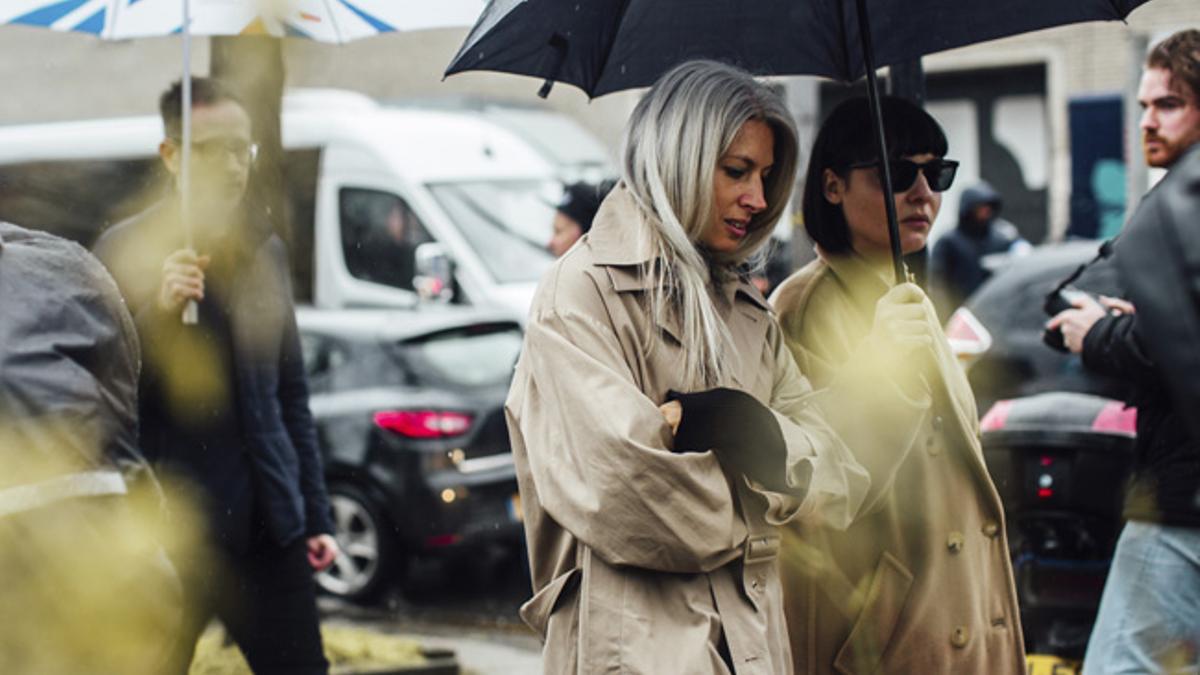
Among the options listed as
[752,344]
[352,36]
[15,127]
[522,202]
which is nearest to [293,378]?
[352,36]

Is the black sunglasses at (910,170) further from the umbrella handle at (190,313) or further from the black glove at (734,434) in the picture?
the umbrella handle at (190,313)

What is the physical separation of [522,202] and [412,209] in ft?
2.61

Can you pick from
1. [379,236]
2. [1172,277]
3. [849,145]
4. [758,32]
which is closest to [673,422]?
[849,145]

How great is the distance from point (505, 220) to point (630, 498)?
30.4ft

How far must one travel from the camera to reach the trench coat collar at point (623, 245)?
3.19 metres

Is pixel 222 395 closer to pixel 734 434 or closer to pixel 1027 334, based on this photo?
pixel 734 434

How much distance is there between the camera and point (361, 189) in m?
12.8

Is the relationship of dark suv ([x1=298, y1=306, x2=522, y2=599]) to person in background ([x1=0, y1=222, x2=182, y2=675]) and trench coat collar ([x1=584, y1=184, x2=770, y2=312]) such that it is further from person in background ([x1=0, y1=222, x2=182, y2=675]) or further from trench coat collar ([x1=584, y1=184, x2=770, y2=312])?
trench coat collar ([x1=584, y1=184, x2=770, y2=312])

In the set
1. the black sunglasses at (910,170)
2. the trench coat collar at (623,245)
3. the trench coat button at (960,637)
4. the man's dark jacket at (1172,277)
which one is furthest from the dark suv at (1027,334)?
the man's dark jacket at (1172,277)

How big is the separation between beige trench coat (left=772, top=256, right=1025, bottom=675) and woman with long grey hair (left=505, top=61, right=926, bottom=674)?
29 centimetres

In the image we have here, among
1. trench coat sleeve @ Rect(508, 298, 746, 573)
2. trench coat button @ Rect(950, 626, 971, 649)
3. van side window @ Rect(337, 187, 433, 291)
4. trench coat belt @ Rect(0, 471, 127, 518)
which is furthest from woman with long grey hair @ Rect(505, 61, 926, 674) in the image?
van side window @ Rect(337, 187, 433, 291)

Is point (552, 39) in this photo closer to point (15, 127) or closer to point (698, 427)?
point (698, 427)

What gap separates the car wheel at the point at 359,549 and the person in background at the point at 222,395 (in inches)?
165

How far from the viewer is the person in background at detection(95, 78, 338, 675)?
4.64 m
